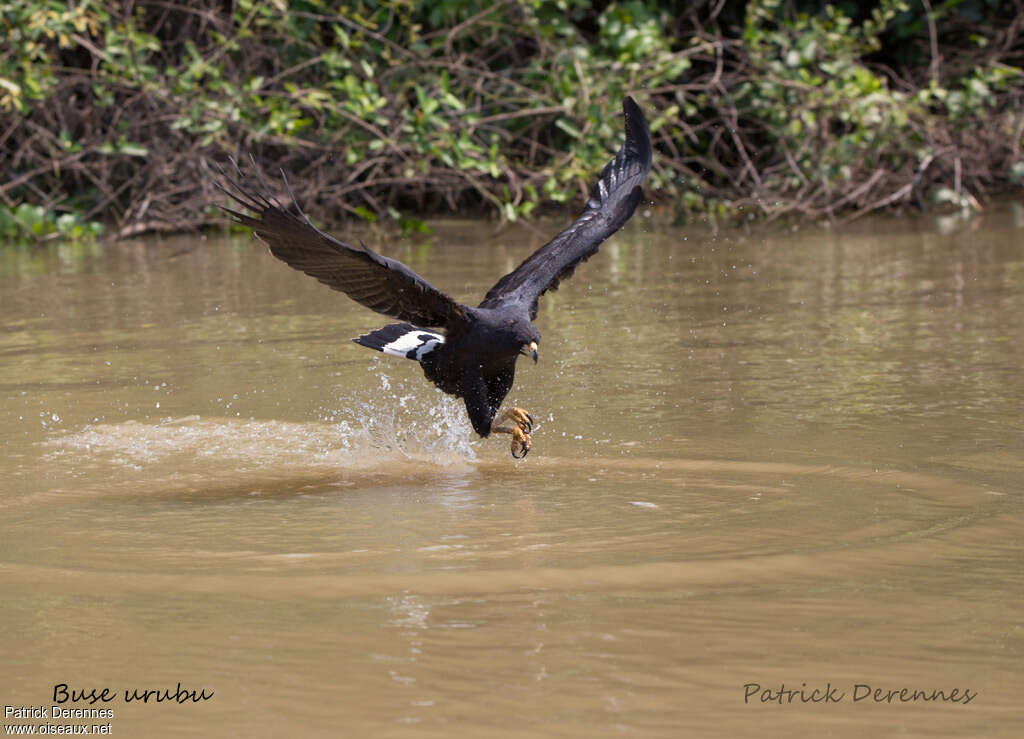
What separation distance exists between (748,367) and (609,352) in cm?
→ 70

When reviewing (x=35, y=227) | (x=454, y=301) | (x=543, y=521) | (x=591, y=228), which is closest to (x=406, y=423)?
(x=591, y=228)

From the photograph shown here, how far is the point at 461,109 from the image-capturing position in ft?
37.1

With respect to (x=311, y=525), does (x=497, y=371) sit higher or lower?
higher

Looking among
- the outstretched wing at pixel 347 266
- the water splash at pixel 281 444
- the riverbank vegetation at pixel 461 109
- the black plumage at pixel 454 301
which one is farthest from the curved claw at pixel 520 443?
the riverbank vegetation at pixel 461 109

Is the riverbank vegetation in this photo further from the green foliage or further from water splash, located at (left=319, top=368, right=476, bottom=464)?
water splash, located at (left=319, top=368, right=476, bottom=464)

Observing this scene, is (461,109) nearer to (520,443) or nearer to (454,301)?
(520,443)

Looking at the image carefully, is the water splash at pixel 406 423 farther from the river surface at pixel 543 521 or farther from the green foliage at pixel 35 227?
the green foliage at pixel 35 227

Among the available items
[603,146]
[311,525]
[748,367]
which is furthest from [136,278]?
[311,525]

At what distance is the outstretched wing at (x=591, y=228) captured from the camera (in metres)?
5.21

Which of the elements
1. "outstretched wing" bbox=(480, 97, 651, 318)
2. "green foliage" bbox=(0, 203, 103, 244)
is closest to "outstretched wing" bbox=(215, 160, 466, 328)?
"outstretched wing" bbox=(480, 97, 651, 318)

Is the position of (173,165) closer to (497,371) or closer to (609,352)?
(609,352)

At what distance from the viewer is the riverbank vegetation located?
11.5m

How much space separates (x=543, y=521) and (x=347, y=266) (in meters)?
1.08

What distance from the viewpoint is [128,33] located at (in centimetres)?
1136
